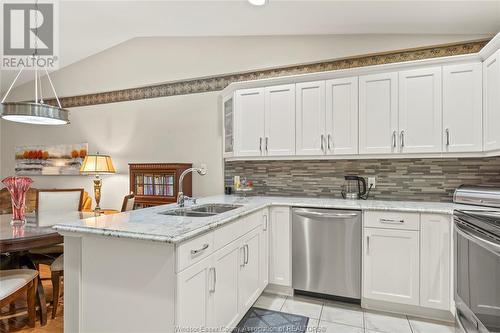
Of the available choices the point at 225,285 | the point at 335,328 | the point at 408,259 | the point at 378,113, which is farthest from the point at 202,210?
the point at 378,113

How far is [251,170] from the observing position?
11.9 ft

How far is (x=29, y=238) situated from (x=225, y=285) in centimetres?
149

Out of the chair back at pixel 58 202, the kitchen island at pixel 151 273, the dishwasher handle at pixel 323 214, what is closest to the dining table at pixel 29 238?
the chair back at pixel 58 202

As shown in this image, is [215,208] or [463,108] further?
[215,208]

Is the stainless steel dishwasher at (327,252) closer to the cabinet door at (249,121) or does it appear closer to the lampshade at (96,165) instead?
the cabinet door at (249,121)

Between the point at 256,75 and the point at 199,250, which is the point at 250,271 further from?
the point at 256,75

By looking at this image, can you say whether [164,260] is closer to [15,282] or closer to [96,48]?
[15,282]

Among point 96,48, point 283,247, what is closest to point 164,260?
point 283,247

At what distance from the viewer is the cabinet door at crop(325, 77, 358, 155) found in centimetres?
283

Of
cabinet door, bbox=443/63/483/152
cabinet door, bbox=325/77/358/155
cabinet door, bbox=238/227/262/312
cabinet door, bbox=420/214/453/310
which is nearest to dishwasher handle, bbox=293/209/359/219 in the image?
cabinet door, bbox=238/227/262/312

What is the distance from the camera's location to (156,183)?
152 inches

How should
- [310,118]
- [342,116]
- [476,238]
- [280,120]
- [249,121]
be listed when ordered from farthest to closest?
[249,121]
[280,120]
[310,118]
[342,116]
[476,238]

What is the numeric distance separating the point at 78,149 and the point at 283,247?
165 inches

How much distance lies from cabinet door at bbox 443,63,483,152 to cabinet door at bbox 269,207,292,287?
5.31ft
